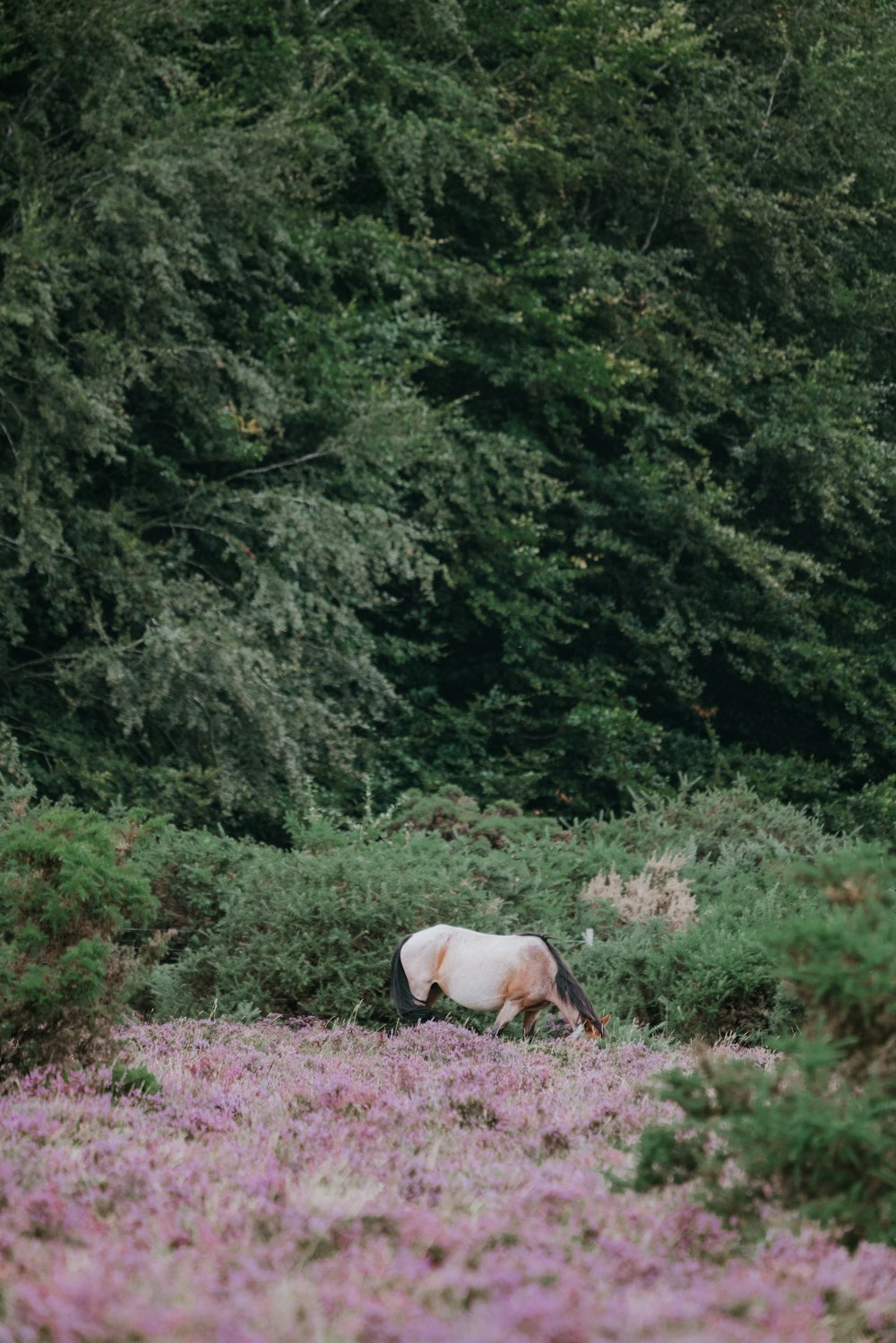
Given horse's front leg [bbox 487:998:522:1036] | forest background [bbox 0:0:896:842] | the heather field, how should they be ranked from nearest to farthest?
1. the heather field
2. horse's front leg [bbox 487:998:522:1036]
3. forest background [bbox 0:0:896:842]

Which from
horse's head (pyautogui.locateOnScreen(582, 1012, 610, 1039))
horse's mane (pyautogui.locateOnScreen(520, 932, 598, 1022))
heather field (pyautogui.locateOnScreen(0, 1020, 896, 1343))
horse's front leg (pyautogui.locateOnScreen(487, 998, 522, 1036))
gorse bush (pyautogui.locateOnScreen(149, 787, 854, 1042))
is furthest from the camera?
gorse bush (pyautogui.locateOnScreen(149, 787, 854, 1042))

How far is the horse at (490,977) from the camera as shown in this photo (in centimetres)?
714

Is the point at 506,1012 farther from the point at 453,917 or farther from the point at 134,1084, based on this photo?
the point at 134,1084

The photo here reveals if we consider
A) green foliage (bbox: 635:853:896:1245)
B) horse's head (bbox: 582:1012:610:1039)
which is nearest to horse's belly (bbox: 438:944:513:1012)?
horse's head (bbox: 582:1012:610:1039)

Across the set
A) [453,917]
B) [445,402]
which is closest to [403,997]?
[453,917]

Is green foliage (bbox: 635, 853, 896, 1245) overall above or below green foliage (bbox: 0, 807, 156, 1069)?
above

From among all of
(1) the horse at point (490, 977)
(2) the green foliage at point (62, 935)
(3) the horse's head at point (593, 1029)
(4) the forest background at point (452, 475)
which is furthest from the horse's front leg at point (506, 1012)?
(2) the green foliage at point (62, 935)

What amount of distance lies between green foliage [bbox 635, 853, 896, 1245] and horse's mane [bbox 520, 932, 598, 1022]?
3.32 metres

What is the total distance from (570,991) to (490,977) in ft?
1.34

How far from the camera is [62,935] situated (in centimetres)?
589

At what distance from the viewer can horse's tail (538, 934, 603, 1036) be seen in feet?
23.7

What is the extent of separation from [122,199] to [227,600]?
3.94 meters

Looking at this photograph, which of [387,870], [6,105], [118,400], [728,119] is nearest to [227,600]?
[118,400]

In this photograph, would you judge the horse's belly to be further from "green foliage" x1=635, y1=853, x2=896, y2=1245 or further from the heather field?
"green foliage" x1=635, y1=853, x2=896, y2=1245
